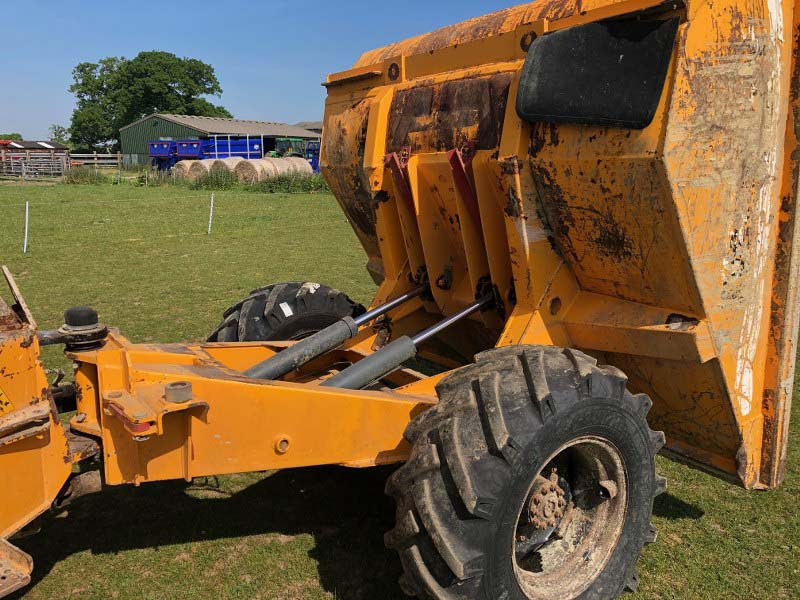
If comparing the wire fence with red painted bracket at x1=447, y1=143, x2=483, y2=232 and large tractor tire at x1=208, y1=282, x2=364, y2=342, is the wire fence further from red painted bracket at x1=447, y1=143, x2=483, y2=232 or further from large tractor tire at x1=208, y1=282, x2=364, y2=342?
red painted bracket at x1=447, y1=143, x2=483, y2=232

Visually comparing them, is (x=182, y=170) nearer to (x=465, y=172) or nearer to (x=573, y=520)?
(x=465, y=172)

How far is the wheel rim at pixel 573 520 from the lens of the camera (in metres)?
3.13

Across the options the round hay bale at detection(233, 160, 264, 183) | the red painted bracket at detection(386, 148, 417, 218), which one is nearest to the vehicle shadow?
the red painted bracket at detection(386, 148, 417, 218)

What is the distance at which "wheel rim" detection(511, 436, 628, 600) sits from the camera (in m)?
3.13

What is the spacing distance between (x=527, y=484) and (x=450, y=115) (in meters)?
2.00

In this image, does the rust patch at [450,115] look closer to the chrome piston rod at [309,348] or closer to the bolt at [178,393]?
the chrome piston rod at [309,348]

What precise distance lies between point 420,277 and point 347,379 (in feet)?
3.94

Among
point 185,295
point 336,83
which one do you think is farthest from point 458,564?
point 185,295

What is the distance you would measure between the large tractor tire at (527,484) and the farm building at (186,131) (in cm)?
5150

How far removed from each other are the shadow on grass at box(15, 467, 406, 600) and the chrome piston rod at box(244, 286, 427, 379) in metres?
0.83

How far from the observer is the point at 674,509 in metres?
4.11

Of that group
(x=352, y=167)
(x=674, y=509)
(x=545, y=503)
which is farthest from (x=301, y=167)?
(x=545, y=503)

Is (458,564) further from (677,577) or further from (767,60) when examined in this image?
(767,60)

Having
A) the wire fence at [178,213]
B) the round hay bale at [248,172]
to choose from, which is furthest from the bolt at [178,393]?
the round hay bale at [248,172]
